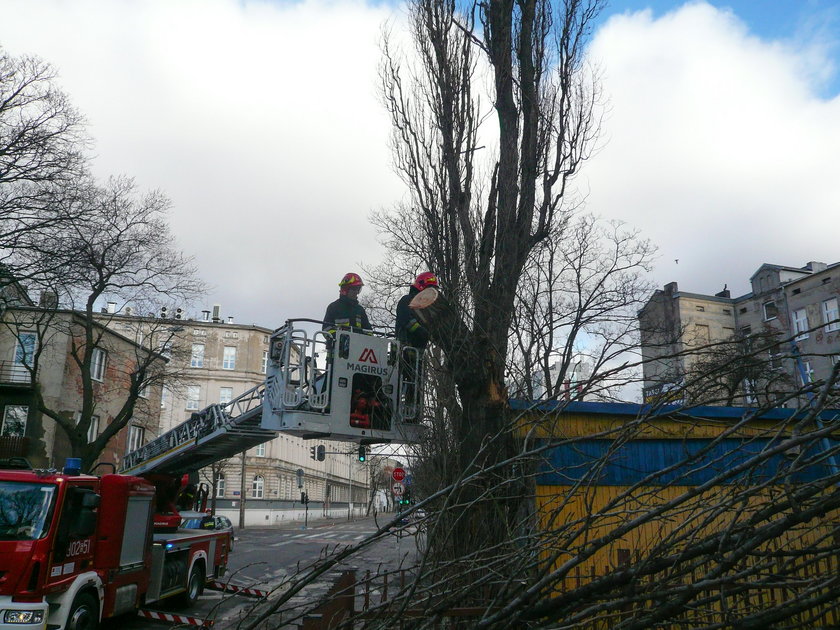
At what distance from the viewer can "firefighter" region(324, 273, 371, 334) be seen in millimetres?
9391

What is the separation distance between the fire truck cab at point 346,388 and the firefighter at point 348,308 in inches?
14.2

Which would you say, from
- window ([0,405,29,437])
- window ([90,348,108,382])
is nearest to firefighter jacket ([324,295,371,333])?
window ([0,405,29,437])

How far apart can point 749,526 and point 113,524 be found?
964cm

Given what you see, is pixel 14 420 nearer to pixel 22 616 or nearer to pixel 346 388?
pixel 22 616

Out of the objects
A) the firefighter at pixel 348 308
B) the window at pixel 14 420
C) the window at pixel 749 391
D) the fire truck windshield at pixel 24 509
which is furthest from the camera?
the window at pixel 14 420

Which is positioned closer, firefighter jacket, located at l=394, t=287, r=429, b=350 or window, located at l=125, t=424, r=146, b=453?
firefighter jacket, located at l=394, t=287, r=429, b=350

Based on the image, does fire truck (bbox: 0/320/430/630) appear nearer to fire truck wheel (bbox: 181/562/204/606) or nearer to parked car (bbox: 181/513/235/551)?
fire truck wheel (bbox: 181/562/204/606)

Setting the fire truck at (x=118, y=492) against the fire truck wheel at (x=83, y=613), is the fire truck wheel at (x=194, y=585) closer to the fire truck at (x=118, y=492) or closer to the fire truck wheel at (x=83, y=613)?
the fire truck at (x=118, y=492)

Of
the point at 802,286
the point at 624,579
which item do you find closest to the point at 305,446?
the point at 802,286

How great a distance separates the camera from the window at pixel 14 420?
3044 centimetres

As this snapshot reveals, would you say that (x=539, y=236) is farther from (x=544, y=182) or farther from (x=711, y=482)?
(x=711, y=482)

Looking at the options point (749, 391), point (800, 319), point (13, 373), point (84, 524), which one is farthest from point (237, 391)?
point (749, 391)

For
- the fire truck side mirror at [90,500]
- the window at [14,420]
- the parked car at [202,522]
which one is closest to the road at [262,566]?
the parked car at [202,522]

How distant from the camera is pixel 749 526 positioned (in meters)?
2.09
